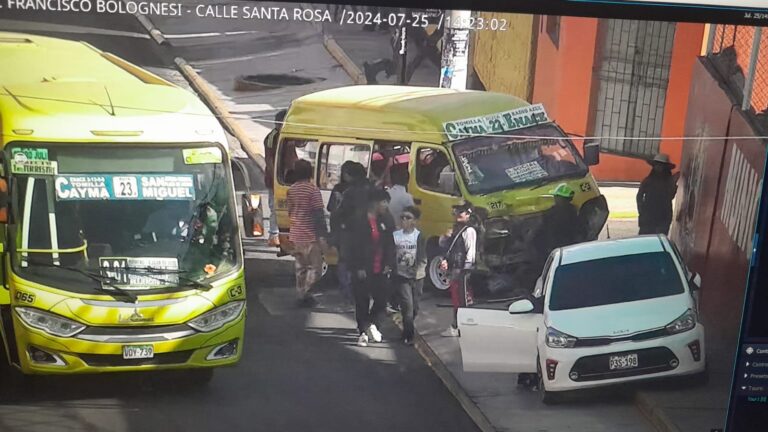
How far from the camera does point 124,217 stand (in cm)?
460

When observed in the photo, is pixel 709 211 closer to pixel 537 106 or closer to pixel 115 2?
pixel 537 106

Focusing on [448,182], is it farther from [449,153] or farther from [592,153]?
[592,153]

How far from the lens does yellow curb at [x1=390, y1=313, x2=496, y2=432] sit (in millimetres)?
4949

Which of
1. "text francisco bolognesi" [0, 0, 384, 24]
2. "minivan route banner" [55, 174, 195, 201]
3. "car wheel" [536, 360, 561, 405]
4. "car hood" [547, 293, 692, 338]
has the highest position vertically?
"text francisco bolognesi" [0, 0, 384, 24]

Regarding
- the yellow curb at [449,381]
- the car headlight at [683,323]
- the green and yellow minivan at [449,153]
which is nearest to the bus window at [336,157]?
the green and yellow minivan at [449,153]

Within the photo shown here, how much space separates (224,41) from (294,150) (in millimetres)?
566

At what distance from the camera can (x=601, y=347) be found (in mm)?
5043

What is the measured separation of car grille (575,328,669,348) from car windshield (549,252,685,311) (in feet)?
0.53

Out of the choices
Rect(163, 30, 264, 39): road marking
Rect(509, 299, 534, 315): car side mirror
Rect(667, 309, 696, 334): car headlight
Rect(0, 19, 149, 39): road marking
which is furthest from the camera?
Rect(667, 309, 696, 334): car headlight

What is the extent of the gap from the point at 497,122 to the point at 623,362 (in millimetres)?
1306

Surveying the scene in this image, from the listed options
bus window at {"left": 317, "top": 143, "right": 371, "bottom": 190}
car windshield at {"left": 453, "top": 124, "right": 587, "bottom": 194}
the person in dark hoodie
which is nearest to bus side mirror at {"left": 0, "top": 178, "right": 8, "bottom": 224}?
bus window at {"left": 317, "top": 143, "right": 371, "bottom": 190}

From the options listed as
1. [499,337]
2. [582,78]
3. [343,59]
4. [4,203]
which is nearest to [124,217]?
[4,203]

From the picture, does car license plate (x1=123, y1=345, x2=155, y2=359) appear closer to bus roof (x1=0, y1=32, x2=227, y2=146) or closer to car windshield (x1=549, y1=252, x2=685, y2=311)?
bus roof (x1=0, y1=32, x2=227, y2=146)

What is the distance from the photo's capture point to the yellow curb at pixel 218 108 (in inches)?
182
